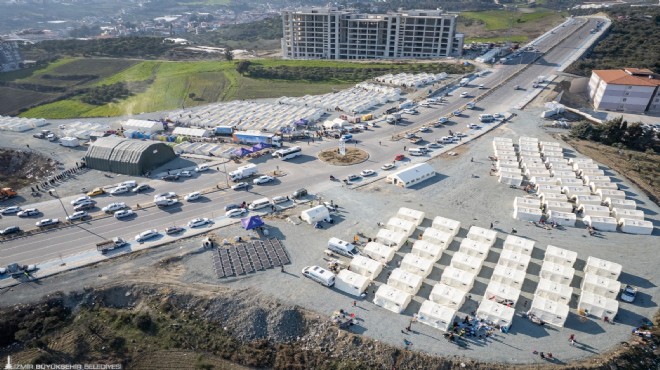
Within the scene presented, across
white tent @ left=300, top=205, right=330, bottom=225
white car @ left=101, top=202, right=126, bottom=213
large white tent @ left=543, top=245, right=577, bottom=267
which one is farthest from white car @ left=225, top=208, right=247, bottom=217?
large white tent @ left=543, top=245, right=577, bottom=267

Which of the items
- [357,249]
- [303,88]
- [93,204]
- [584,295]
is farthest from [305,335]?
[303,88]

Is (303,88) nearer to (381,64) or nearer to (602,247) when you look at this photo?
(381,64)

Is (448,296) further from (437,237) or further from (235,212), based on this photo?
(235,212)

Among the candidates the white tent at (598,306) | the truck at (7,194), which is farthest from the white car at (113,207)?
the white tent at (598,306)

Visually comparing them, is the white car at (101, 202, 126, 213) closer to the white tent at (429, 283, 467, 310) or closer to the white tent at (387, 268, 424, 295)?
the white tent at (387, 268, 424, 295)

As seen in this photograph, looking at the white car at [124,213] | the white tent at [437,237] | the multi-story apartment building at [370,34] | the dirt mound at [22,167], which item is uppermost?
the multi-story apartment building at [370,34]

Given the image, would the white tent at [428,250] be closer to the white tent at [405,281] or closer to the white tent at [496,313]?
the white tent at [405,281]
